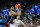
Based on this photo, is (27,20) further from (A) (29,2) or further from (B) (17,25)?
(A) (29,2)

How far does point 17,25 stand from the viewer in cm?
166

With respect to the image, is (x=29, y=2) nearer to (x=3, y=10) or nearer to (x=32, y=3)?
(x=32, y=3)

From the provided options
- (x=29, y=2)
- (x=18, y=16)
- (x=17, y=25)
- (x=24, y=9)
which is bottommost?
(x=17, y=25)

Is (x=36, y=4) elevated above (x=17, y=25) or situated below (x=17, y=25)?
above

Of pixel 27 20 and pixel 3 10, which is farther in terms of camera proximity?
pixel 3 10

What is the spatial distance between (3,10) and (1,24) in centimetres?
24

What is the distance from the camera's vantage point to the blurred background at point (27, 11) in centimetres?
160

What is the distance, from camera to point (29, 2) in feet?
5.41

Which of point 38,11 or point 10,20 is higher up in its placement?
point 38,11

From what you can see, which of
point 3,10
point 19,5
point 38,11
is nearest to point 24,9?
point 19,5

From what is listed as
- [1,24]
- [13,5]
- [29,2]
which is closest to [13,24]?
[1,24]

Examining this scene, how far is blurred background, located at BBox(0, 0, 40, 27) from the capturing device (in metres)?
1.60

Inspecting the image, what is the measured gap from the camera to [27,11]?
1.63 meters

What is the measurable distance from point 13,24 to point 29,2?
17.3 inches
